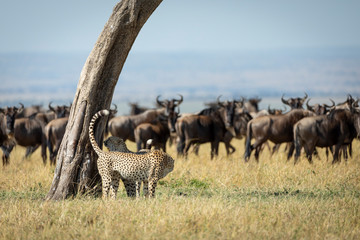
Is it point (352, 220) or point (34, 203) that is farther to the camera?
point (34, 203)

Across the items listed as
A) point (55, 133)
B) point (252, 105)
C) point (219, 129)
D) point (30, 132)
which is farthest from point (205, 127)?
point (252, 105)

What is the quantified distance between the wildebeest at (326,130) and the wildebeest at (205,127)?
3461mm

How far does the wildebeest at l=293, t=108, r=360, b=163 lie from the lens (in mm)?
15930

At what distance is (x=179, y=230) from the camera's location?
23.1 ft

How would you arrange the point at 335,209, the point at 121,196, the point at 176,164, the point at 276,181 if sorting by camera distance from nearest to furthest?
the point at 335,209, the point at 121,196, the point at 276,181, the point at 176,164

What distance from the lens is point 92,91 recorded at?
9219 mm

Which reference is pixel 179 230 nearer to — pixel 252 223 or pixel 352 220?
pixel 252 223

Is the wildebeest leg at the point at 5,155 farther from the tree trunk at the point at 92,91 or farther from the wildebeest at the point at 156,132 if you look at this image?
the tree trunk at the point at 92,91

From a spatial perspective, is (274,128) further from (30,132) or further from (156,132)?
(30,132)

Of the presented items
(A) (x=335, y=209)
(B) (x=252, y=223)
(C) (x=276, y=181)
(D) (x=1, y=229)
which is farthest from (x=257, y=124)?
(D) (x=1, y=229)

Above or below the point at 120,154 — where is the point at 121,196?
below

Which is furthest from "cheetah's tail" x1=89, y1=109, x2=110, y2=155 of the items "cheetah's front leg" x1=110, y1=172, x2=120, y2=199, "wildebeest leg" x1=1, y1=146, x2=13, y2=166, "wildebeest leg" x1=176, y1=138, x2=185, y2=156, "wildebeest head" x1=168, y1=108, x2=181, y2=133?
"wildebeest head" x1=168, y1=108, x2=181, y2=133

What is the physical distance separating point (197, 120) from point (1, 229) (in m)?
12.6

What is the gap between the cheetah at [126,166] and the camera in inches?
340
